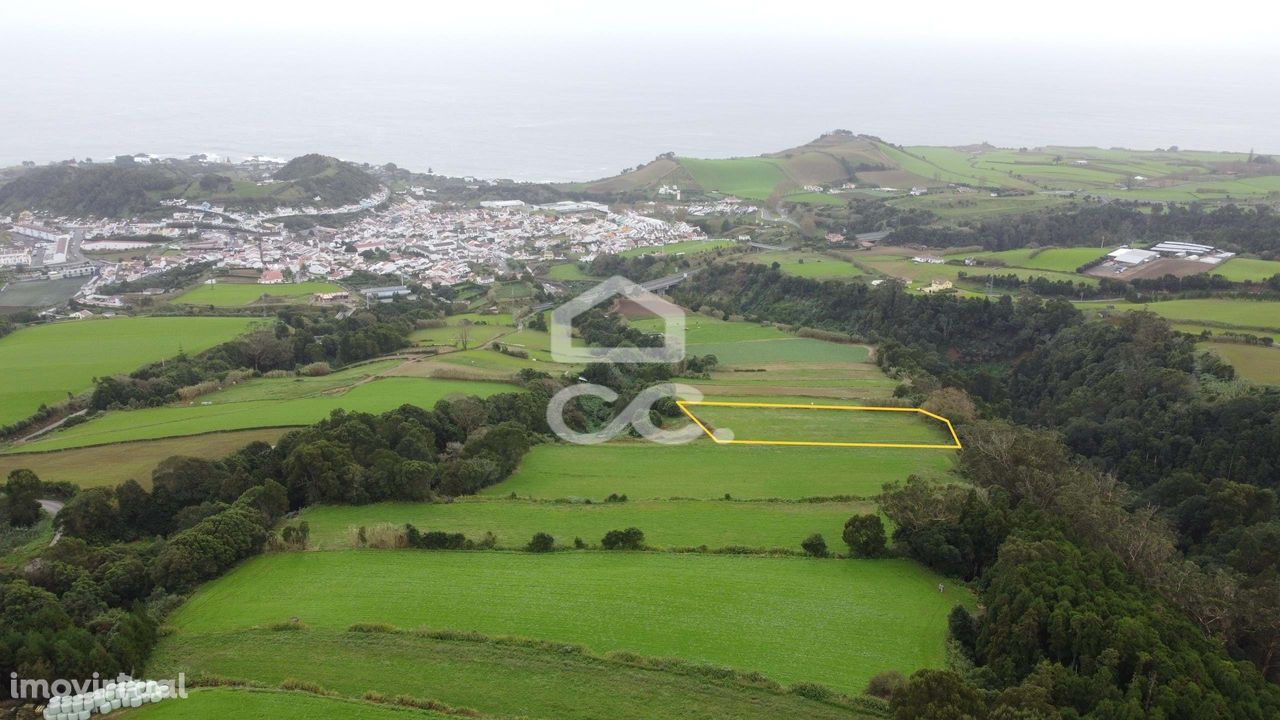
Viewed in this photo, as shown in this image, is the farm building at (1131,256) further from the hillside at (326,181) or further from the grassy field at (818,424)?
the hillside at (326,181)

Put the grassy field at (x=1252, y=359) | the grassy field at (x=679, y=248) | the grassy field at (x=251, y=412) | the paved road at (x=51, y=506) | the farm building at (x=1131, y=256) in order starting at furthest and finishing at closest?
the grassy field at (x=679, y=248)
the farm building at (x=1131, y=256)
the grassy field at (x=1252, y=359)
the grassy field at (x=251, y=412)
the paved road at (x=51, y=506)

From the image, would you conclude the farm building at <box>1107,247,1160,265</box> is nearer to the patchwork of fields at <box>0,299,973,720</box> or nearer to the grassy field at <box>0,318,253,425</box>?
the patchwork of fields at <box>0,299,973,720</box>

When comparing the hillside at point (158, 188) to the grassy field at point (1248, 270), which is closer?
the grassy field at point (1248, 270)

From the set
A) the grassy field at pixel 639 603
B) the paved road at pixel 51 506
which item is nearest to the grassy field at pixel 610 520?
the grassy field at pixel 639 603

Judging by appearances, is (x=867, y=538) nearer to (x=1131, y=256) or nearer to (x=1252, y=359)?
(x=1252, y=359)

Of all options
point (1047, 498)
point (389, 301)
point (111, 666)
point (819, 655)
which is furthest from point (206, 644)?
point (389, 301)

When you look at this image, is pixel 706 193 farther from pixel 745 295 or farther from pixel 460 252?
pixel 745 295
